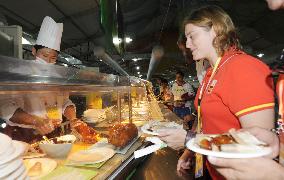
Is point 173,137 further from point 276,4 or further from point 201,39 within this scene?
point 276,4

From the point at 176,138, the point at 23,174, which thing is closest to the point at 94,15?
the point at 176,138

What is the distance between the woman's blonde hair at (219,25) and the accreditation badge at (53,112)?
7.38 ft

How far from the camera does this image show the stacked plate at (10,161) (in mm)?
999

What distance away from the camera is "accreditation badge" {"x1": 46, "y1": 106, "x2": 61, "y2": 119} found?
3279mm

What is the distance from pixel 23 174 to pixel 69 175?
19.4 inches

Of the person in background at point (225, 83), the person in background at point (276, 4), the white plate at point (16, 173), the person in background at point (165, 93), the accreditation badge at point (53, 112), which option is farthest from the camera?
the person in background at point (165, 93)

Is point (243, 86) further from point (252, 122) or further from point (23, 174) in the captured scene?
point (23, 174)

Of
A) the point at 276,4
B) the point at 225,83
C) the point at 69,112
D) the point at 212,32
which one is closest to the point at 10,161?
the point at 225,83

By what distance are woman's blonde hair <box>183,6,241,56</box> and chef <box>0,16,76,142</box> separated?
1383 millimetres

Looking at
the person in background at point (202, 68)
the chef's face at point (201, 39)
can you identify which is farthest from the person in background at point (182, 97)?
the chef's face at point (201, 39)

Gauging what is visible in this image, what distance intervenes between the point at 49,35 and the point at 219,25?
2173 mm

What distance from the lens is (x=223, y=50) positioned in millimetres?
2000

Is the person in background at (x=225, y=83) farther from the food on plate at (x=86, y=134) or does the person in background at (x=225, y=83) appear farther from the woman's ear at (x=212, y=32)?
the food on plate at (x=86, y=134)

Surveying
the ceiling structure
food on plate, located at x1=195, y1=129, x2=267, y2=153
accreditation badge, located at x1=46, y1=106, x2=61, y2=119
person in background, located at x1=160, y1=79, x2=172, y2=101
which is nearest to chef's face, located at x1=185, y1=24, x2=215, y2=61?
food on plate, located at x1=195, y1=129, x2=267, y2=153
